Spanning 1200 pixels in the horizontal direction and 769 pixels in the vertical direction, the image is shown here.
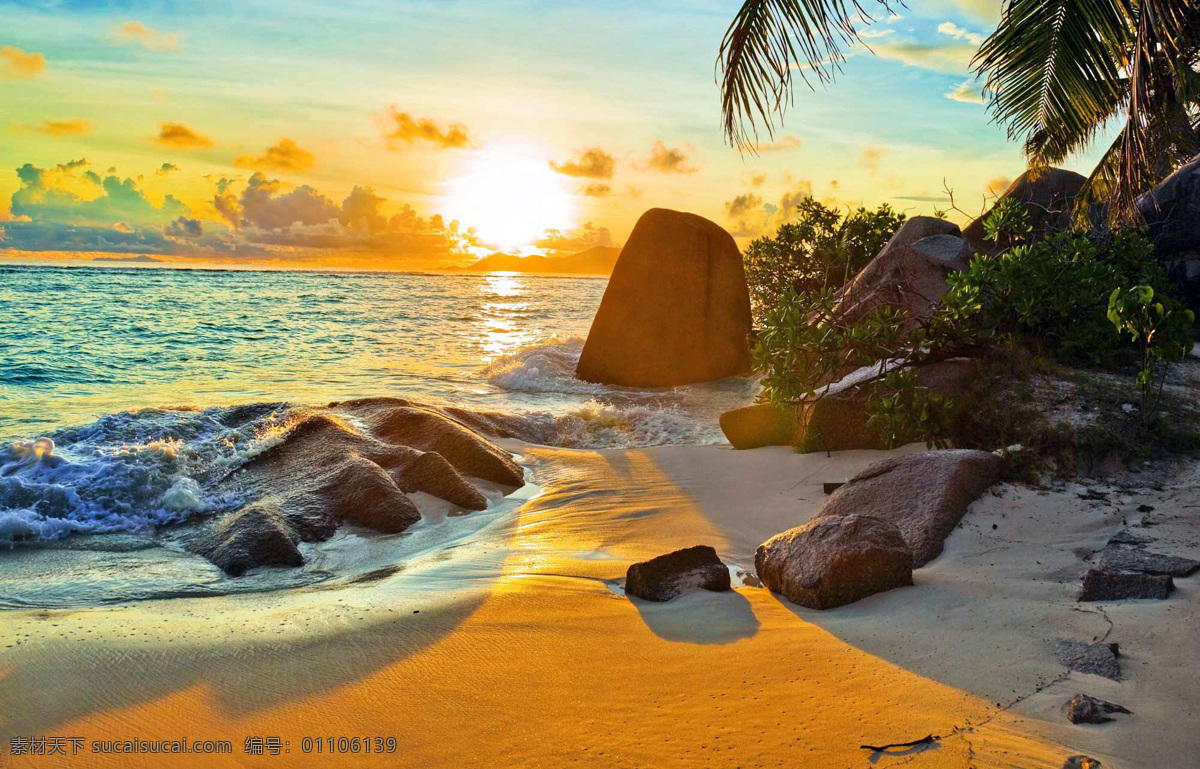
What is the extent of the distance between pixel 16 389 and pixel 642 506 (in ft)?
36.5

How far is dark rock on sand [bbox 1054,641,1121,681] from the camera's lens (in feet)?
9.59

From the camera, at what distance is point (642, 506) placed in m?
6.62

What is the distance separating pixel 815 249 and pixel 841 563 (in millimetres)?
12090

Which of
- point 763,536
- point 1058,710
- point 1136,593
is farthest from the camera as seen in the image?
point 763,536

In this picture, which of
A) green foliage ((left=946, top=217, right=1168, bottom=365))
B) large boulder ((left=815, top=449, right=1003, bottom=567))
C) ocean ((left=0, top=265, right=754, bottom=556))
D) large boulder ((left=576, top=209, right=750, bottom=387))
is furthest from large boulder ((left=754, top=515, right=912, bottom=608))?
large boulder ((left=576, top=209, right=750, bottom=387))

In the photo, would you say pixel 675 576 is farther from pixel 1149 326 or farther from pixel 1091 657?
pixel 1149 326

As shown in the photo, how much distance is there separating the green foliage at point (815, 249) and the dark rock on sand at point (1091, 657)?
1164 centimetres

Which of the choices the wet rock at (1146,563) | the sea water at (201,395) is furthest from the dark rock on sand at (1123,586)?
the sea water at (201,395)

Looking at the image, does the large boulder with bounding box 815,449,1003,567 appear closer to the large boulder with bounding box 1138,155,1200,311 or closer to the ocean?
the ocean

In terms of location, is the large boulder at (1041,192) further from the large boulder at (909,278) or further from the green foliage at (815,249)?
the large boulder at (909,278)

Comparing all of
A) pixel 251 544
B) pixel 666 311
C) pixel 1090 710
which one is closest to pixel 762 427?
pixel 251 544

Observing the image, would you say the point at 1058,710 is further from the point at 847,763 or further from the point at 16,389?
the point at 16,389

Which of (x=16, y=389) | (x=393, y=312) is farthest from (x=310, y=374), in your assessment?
(x=393, y=312)

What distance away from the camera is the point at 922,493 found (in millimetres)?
5027
